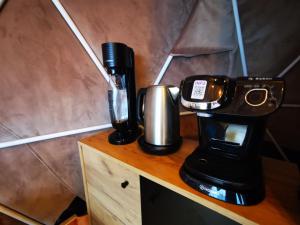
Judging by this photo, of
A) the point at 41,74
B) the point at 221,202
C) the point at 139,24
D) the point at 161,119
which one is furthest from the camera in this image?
the point at 139,24

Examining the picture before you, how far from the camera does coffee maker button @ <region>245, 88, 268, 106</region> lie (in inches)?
15.2

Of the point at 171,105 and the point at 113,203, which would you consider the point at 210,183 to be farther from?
the point at 113,203

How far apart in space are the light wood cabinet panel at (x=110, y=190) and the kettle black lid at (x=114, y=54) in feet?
1.21

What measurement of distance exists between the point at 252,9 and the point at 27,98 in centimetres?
140

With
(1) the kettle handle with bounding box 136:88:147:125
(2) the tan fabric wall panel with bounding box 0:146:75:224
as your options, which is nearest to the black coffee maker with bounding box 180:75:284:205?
(1) the kettle handle with bounding box 136:88:147:125

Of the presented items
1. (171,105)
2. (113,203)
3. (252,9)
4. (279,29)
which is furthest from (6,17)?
(279,29)

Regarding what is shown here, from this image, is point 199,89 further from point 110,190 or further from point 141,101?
point 110,190

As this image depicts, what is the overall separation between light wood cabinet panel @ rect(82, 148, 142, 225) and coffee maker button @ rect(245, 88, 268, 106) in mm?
396

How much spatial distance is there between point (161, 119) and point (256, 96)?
0.30m

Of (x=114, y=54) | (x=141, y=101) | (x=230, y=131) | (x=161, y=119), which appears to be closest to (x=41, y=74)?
(x=114, y=54)

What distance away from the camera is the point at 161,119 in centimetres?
60

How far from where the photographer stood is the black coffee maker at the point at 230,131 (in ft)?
1.25

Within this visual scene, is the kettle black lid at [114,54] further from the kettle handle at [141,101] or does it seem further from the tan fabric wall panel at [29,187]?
the tan fabric wall panel at [29,187]

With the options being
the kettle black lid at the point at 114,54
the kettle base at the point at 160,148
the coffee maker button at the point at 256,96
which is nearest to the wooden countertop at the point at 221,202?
the kettle base at the point at 160,148
